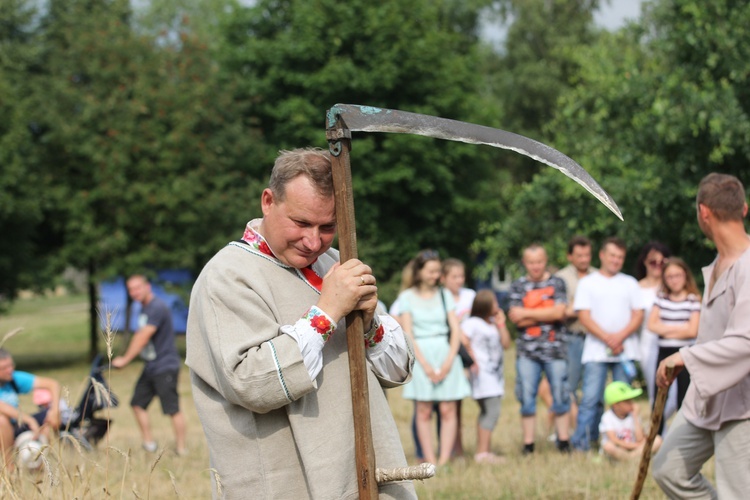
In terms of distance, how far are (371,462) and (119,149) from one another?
22.8 meters

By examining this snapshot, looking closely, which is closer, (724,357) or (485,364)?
(724,357)

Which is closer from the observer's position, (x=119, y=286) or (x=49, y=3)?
(x=49, y=3)

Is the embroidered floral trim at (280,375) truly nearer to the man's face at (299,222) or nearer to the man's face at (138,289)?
the man's face at (299,222)

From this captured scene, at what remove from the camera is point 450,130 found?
312 centimetres

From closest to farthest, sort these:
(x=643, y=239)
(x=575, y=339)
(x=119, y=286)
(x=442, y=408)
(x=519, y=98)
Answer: (x=442, y=408) → (x=575, y=339) → (x=643, y=239) → (x=519, y=98) → (x=119, y=286)

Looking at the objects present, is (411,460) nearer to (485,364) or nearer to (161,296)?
(485,364)

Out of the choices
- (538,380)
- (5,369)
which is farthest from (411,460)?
(5,369)

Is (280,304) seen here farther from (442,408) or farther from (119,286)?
(119,286)

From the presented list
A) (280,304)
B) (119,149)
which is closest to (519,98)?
(119,149)

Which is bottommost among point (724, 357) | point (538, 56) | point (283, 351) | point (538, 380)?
point (538, 380)

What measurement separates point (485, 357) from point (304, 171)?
5.94 meters

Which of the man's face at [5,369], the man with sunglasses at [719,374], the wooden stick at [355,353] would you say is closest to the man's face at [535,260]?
the man with sunglasses at [719,374]

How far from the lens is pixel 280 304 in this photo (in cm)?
319

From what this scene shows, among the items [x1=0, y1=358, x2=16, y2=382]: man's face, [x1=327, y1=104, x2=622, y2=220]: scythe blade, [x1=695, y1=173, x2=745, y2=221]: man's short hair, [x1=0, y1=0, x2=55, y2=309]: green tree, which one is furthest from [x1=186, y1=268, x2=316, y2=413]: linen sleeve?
[x1=0, y1=0, x2=55, y2=309]: green tree
